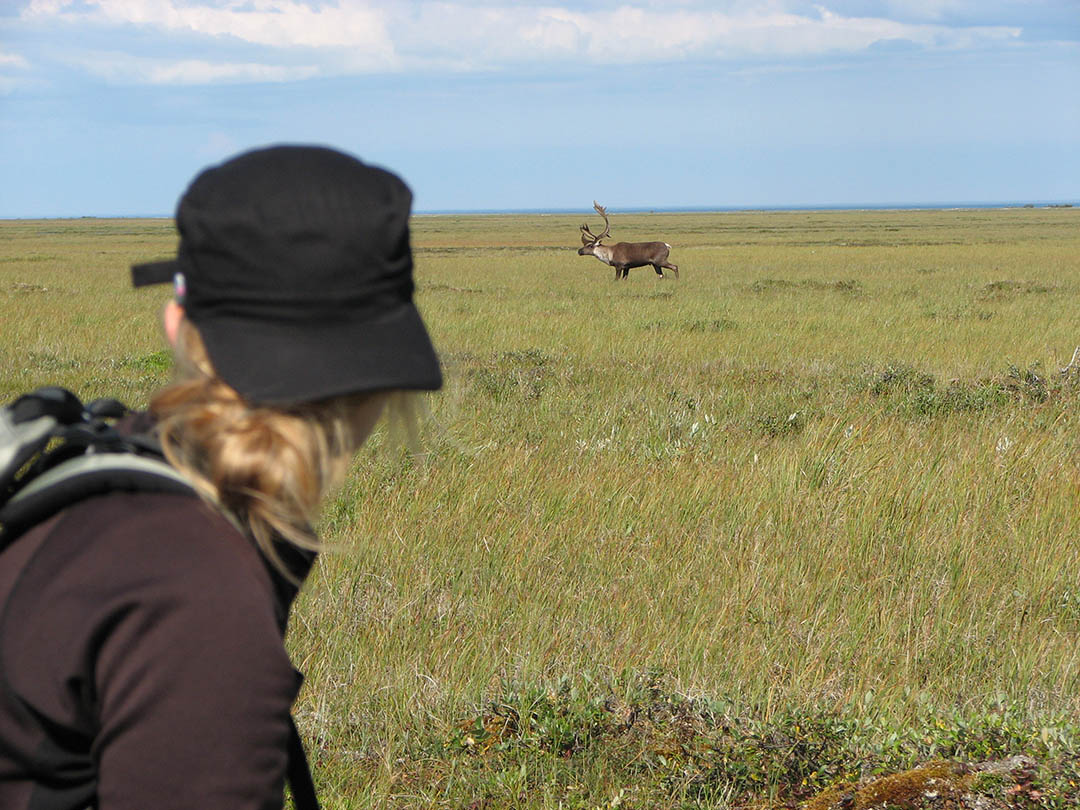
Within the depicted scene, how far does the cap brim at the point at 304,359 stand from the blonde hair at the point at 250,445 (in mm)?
32

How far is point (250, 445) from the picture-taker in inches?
45.1

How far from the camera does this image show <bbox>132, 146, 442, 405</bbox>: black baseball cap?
113 cm

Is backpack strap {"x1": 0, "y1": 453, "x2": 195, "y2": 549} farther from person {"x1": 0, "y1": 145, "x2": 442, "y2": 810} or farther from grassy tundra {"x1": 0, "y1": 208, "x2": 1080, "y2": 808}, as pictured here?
grassy tundra {"x1": 0, "y1": 208, "x2": 1080, "y2": 808}

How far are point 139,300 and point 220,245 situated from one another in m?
20.8

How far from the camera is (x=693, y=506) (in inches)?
206

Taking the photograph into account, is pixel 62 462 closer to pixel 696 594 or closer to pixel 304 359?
pixel 304 359

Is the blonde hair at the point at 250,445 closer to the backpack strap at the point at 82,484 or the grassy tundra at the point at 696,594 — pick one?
the backpack strap at the point at 82,484

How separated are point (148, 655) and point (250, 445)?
24 cm

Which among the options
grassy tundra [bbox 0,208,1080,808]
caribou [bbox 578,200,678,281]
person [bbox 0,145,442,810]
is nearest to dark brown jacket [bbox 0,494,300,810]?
person [bbox 0,145,442,810]

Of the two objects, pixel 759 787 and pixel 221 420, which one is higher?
pixel 221 420

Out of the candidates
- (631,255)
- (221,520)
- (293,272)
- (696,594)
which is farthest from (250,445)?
(631,255)

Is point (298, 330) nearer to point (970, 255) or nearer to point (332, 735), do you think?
point (332, 735)

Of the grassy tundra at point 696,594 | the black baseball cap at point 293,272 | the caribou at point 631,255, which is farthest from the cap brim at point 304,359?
the caribou at point 631,255

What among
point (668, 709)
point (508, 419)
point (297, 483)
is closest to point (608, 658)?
point (668, 709)
